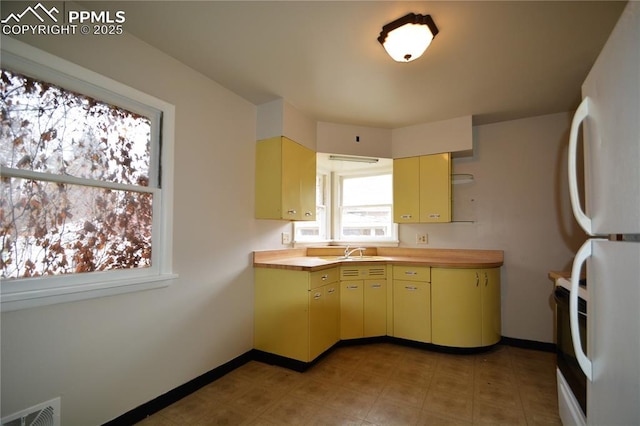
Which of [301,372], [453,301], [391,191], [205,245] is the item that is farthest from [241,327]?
[391,191]

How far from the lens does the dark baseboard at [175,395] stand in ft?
5.89

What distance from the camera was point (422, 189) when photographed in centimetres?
337

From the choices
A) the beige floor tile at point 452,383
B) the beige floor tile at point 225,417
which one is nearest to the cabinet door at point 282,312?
the beige floor tile at point 225,417

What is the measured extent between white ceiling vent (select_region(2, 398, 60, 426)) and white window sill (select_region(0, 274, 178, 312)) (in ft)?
1.66

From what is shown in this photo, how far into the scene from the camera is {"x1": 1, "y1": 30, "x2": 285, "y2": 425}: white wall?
1492mm

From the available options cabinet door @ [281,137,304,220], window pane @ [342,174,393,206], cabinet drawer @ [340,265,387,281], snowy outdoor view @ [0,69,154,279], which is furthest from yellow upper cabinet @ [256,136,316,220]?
window pane @ [342,174,393,206]

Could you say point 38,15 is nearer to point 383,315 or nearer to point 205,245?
point 205,245

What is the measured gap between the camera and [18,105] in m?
1.46

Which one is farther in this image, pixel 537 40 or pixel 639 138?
pixel 537 40

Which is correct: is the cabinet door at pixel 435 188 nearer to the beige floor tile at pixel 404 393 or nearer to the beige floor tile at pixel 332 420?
the beige floor tile at pixel 404 393

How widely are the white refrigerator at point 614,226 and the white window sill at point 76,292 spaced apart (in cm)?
218

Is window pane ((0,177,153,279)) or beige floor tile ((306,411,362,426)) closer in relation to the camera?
window pane ((0,177,153,279))

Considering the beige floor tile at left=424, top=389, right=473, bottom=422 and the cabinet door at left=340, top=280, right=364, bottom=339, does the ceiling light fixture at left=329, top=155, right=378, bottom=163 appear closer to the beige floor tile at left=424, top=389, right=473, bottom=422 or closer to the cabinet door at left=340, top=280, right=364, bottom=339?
the cabinet door at left=340, top=280, right=364, bottom=339

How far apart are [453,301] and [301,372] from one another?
5.19ft
